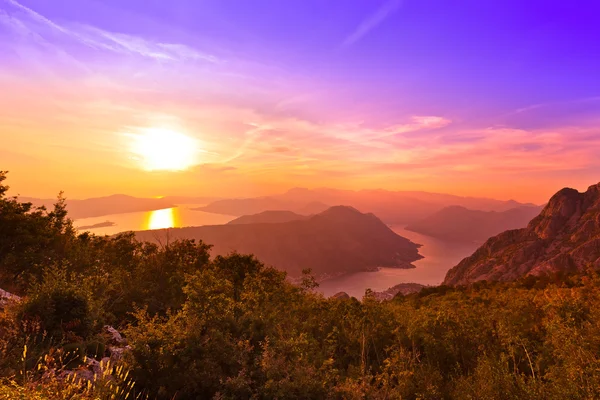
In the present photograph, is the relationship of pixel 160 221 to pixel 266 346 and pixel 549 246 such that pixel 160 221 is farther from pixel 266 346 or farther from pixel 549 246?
pixel 549 246

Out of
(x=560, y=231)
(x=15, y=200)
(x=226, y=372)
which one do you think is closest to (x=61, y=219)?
(x=15, y=200)

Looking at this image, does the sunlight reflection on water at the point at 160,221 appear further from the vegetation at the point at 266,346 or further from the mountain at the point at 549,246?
the mountain at the point at 549,246

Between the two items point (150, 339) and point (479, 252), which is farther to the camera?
point (479, 252)

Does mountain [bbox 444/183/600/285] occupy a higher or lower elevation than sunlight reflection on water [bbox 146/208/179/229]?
lower

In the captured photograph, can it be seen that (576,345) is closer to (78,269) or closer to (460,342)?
(460,342)

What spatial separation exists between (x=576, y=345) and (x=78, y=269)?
3511 centimetres

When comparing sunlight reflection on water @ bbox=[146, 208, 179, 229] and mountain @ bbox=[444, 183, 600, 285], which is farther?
mountain @ bbox=[444, 183, 600, 285]

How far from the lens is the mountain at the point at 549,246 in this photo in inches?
3612

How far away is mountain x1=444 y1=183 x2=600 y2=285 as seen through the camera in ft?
301

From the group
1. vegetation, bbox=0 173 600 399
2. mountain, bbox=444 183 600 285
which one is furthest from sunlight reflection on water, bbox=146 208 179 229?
mountain, bbox=444 183 600 285

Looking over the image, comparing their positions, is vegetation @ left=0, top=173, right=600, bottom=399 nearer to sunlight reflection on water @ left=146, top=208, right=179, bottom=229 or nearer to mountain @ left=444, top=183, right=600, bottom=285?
sunlight reflection on water @ left=146, top=208, right=179, bottom=229

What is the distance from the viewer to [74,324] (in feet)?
37.4

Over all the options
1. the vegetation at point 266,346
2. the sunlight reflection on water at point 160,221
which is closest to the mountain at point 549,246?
the vegetation at point 266,346


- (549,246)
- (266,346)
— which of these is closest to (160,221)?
(266,346)
